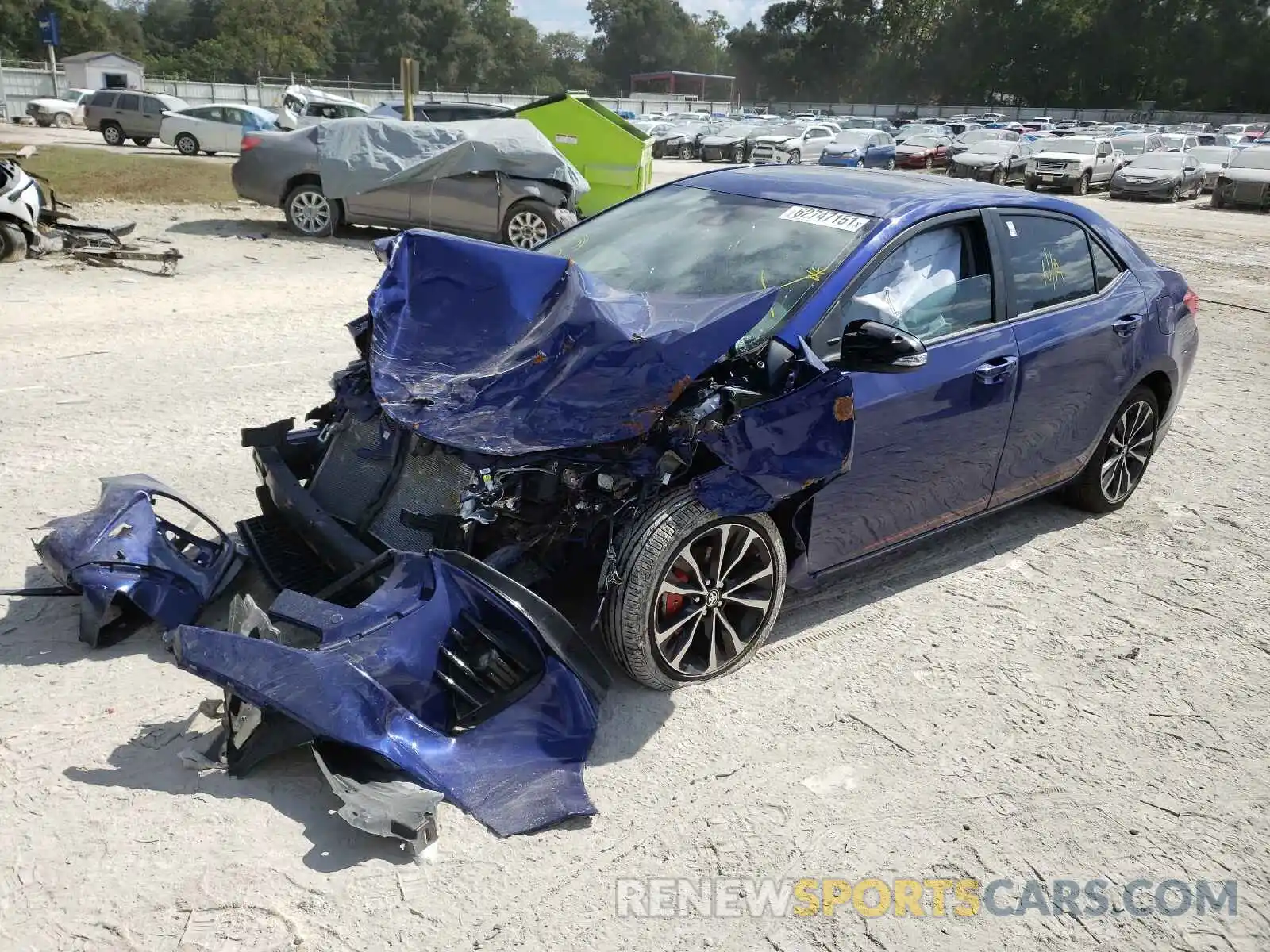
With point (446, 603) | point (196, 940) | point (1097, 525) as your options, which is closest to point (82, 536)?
point (446, 603)

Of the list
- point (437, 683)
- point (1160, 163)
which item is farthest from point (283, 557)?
point (1160, 163)

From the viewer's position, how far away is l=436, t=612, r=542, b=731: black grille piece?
3090mm

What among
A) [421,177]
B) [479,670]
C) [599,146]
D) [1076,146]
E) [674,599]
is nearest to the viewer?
[479,670]

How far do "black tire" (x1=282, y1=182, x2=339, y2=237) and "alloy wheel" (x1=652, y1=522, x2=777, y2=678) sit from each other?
1131cm

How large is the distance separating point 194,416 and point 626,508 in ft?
12.6

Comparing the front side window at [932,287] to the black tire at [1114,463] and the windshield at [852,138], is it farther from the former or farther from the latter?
the windshield at [852,138]

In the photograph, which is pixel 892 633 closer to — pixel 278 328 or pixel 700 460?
pixel 700 460

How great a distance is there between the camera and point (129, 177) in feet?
61.0

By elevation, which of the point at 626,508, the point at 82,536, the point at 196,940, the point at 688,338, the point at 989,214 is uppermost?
the point at 989,214

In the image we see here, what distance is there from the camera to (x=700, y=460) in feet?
11.2

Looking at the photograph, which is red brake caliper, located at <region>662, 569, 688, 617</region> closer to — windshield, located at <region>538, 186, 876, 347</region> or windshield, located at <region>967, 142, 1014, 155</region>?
windshield, located at <region>538, 186, 876, 347</region>

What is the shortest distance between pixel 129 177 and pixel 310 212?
768cm

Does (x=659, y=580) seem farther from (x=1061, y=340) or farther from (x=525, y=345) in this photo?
(x=1061, y=340)

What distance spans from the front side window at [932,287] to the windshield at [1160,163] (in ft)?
87.8
